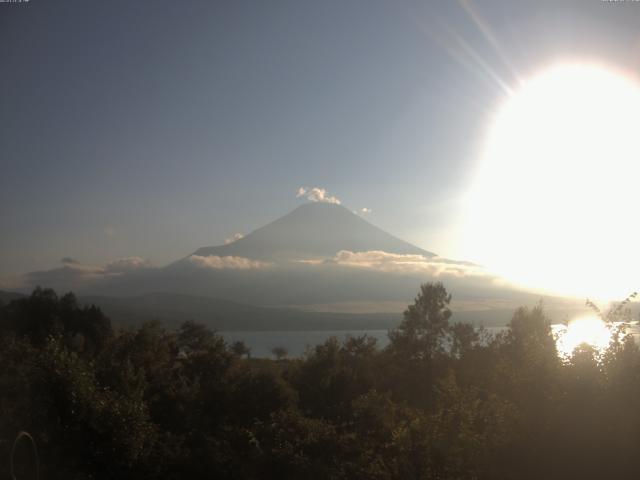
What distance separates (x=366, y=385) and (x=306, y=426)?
1470 centimetres

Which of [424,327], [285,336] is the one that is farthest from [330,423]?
[285,336]

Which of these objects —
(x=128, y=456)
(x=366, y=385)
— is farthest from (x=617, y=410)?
(x=366, y=385)

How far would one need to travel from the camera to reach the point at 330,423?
17.5 m

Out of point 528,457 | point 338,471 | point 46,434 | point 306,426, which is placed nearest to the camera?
point 528,457

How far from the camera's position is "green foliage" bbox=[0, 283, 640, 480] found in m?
8.21

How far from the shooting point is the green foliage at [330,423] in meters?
8.21

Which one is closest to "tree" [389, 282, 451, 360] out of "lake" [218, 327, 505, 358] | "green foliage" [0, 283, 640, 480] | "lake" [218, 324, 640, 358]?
"green foliage" [0, 283, 640, 480]

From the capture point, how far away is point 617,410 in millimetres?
8453

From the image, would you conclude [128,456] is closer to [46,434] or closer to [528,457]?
[46,434]

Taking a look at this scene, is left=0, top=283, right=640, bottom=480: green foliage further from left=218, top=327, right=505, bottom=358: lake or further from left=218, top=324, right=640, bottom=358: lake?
left=218, top=327, right=505, bottom=358: lake

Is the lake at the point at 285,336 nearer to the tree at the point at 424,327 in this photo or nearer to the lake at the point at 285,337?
the lake at the point at 285,337

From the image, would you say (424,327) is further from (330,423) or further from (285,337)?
(285,337)

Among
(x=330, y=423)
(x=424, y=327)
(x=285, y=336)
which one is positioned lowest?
(x=285, y=336)

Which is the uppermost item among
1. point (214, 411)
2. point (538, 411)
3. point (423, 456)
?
point (538, 411)
